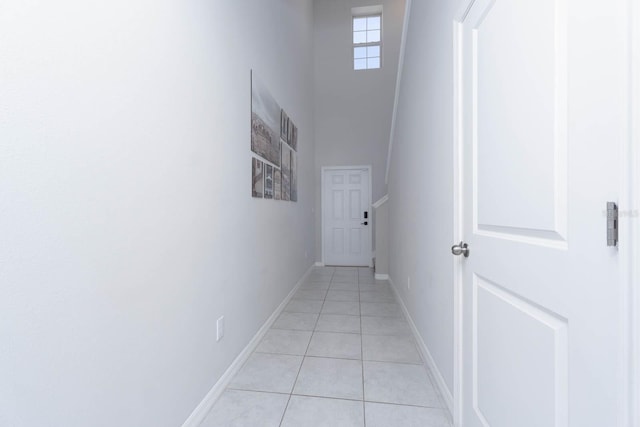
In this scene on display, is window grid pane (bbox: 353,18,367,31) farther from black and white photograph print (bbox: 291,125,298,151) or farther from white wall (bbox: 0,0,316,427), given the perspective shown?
white wall (bbox: 0,0,316,427)

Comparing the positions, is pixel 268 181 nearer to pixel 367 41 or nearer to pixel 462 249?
pixel 462 249

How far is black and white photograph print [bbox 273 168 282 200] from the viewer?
2760mm

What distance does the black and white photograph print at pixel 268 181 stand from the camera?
2.47 m

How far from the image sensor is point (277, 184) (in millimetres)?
2871

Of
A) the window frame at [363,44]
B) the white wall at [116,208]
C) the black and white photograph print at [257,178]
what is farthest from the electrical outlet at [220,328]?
the window frame at [363,44]

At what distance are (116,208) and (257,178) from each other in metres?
1.36

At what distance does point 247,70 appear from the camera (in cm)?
208

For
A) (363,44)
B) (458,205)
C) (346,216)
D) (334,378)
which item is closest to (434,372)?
(334,378)

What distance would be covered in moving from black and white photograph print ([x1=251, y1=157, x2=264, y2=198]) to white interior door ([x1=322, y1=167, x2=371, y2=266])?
3.17 meters

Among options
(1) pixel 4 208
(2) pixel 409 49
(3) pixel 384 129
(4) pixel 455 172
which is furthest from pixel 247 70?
(3) pixel 384 129

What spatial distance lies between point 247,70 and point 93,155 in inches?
59.4

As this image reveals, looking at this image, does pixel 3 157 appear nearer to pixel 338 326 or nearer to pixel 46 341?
pixel 46 341

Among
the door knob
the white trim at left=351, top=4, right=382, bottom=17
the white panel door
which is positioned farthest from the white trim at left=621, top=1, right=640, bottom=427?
the white trim at left=351, top=4, right=382, bottom=17

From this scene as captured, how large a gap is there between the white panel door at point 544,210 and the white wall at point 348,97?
425 cm
